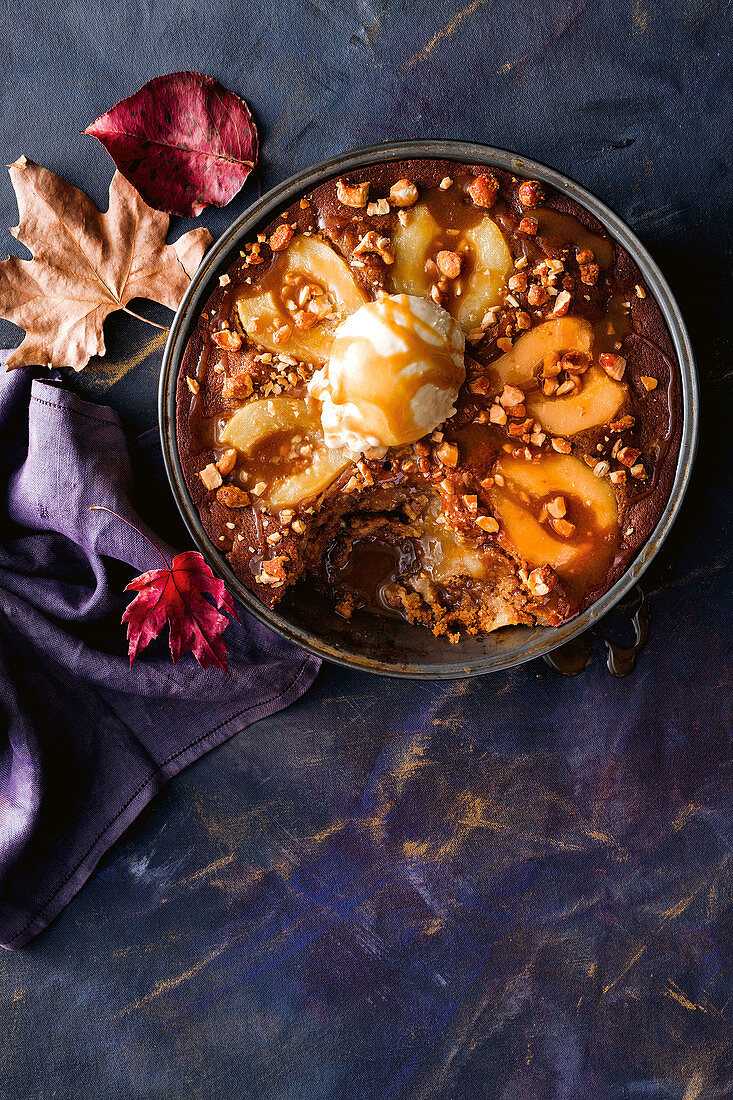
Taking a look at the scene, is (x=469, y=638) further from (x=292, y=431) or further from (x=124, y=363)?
(x=124, y=363)

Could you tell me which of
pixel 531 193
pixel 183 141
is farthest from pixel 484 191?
pixel 183 141

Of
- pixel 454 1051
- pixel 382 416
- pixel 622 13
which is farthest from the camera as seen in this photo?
pixel 454 1051

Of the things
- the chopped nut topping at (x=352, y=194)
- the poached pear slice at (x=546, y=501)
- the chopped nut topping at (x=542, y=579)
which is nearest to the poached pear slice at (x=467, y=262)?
the chopped nut topping at (x=352, y=194)

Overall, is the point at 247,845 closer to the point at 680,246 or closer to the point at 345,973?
the point at 345,973

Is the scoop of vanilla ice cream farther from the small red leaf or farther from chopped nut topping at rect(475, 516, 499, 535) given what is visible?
the small red leaf

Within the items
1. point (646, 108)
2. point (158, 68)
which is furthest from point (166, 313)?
point (646, 108)
